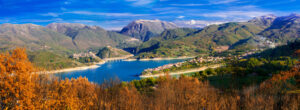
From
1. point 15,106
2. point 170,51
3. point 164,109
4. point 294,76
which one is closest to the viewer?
point 164,109

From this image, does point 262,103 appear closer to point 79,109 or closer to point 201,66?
point 79,109

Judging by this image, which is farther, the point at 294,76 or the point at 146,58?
→ the point at 146,58

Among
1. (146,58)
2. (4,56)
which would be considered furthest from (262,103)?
(146,58)

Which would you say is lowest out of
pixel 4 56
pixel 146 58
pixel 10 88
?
pixel 146 58

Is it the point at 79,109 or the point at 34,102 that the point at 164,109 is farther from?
the point at 34,102

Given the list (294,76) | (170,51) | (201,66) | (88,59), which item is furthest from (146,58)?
(294,76)

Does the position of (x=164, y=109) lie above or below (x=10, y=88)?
below

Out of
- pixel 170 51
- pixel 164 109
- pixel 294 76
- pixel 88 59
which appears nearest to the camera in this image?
pixel 164 109

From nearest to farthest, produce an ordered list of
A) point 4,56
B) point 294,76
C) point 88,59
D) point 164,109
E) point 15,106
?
1. point 164,109
2. point 15,106
3. point 4,56
4. point 294,76
5. point 88,59

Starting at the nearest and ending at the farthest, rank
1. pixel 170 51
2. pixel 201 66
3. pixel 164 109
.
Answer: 1. pixel 164 109
2. pixel 201 66
3. pixel 170 51
